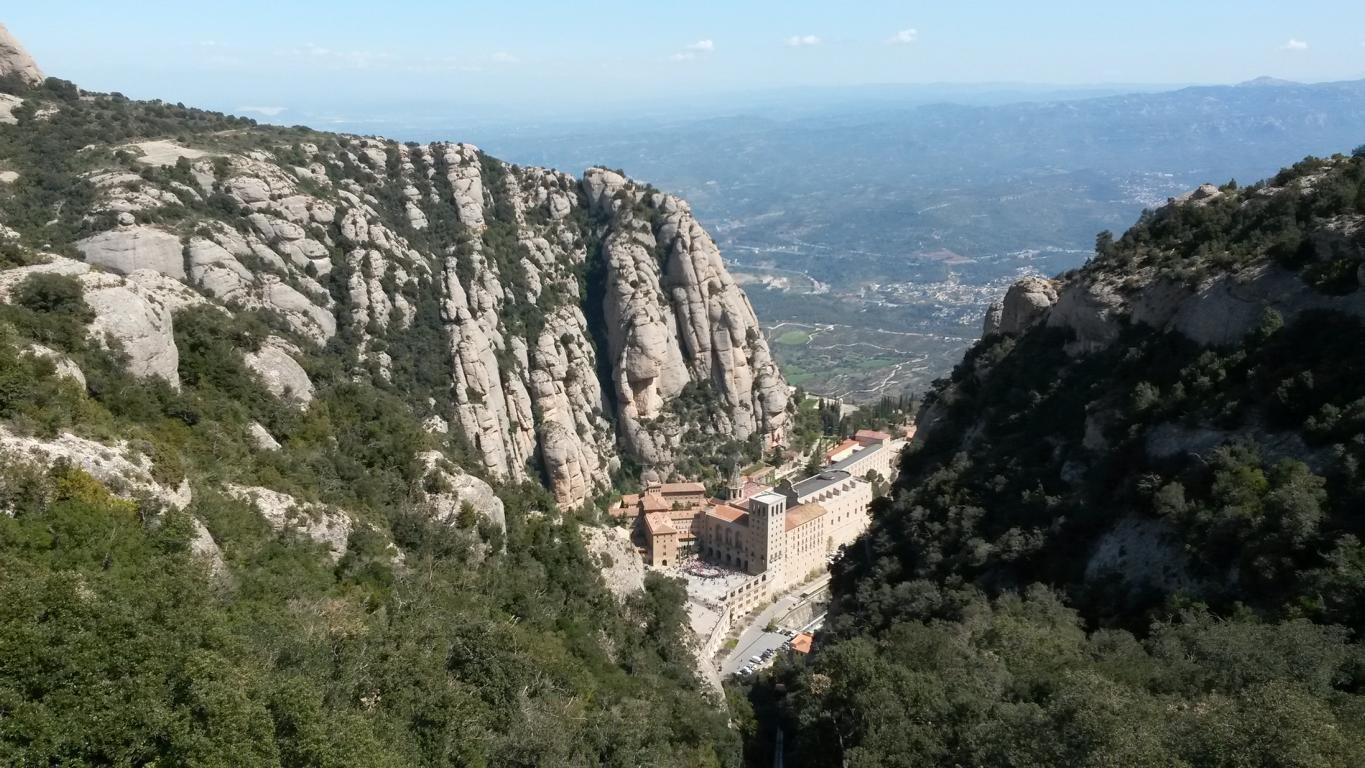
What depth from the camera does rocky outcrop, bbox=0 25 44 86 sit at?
6291cm

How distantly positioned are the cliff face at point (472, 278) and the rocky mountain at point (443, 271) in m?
0.19

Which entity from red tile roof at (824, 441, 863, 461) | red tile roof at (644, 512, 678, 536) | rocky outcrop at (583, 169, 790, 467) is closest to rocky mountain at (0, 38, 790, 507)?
rocky outcrop at (583, 169, 790, 467)

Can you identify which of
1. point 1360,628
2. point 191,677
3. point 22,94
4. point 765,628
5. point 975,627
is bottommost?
point 765,628

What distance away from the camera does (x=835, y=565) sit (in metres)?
45.2

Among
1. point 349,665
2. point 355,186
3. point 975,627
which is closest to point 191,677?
point 349,665

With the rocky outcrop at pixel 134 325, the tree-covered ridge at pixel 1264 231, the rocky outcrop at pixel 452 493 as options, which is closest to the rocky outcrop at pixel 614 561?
the rocky outcrop at pixel 452 493

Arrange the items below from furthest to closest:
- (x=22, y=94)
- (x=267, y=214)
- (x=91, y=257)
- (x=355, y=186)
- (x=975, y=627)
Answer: (x=355, y=186)
(x=22, y=94)
(x=267, y=214)
(x=91, y=257)
(x=975, y=627)

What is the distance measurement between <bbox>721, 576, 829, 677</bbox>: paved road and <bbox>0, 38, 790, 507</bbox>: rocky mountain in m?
17.1

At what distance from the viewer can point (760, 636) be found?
57.5 meters

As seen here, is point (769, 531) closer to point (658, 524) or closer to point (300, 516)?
point (658, 524)

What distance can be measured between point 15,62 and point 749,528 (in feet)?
208

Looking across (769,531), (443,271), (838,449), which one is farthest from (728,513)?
(443,271)

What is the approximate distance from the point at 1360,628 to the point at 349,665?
2240 cm

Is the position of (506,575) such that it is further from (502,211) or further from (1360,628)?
(502,211)
